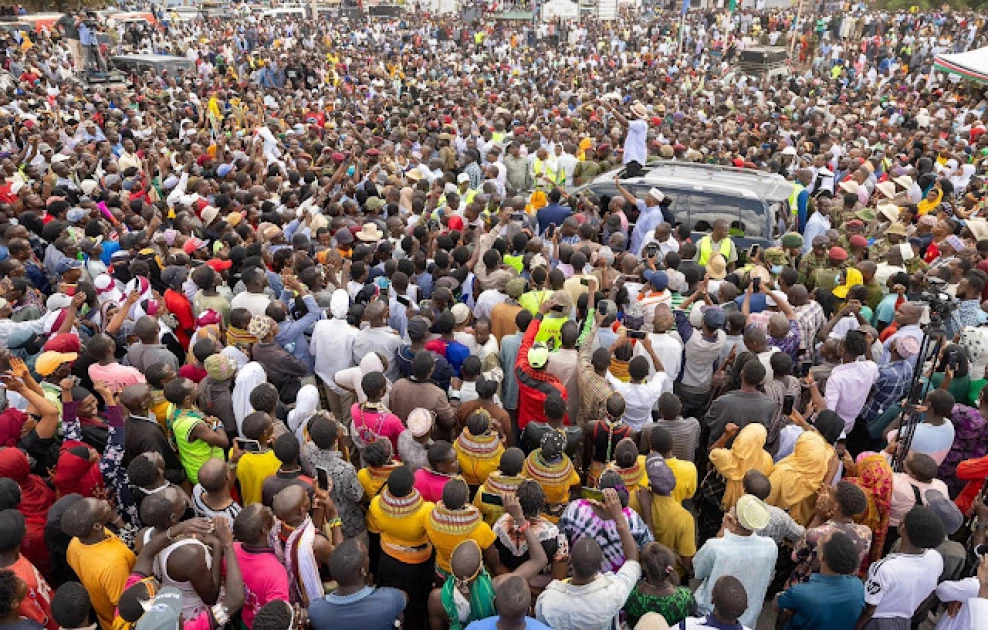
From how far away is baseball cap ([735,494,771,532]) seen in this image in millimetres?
3597

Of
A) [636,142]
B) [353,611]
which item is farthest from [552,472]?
[636,142]

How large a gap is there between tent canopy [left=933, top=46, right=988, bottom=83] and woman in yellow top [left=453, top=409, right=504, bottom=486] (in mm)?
17918

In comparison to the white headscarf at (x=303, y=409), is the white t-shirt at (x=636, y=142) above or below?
above

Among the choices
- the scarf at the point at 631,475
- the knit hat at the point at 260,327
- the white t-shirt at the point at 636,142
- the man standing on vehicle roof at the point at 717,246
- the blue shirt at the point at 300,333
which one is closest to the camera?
the scarf at the point at 631,475

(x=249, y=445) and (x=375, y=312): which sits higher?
(x=375, y=312)

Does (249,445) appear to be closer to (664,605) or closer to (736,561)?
(664,605)

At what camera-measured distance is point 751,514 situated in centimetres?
361

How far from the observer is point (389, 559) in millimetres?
3945

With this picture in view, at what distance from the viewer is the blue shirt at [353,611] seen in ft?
10.9

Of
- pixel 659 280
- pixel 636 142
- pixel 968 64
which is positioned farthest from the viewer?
pixel 968 64

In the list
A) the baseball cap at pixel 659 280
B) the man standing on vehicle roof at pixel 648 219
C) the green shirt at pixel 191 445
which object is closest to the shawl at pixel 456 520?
the green shirt at pixel 191 445

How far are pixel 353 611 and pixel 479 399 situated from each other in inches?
73.5

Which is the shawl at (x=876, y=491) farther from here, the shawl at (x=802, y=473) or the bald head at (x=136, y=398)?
the bald head at (x=136, y=398)

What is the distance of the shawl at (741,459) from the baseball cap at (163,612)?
3161mm
